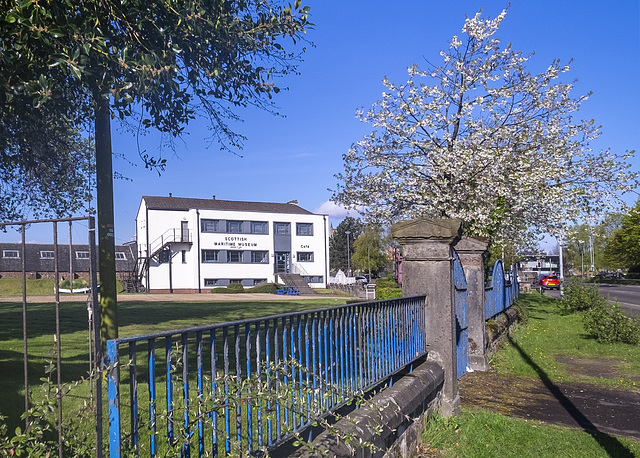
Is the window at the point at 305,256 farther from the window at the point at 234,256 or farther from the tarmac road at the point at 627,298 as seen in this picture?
the tarmac road at the point at 627,298

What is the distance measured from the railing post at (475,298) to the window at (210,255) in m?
44.5

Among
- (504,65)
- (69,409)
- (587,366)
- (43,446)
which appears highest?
(504,65)

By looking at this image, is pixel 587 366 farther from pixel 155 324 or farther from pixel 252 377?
pixel 155 324

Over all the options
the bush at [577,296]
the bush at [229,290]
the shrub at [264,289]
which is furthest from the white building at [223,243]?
the bush at [577,296]

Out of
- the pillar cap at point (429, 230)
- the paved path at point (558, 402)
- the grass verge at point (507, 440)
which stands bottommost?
the paved path at point (558, 402)

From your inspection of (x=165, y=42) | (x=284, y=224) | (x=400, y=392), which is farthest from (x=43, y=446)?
(x=284, y=224)

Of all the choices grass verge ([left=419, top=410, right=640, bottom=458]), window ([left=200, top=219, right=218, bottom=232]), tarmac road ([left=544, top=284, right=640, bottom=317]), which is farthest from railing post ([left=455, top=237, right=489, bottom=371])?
window ([left=200, top=219, right=218, bottom=232])

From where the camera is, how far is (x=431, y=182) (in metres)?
17.3

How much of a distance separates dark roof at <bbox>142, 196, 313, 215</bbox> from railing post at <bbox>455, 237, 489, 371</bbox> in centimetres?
4506

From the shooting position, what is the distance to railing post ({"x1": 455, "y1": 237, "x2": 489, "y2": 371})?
31.9 feet

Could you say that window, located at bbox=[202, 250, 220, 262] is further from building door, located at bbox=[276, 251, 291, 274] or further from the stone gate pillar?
the stone gate pillar

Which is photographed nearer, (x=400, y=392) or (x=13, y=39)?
(x=400, y=392)

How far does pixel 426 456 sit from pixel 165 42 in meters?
4.84

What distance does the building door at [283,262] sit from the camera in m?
57.4
